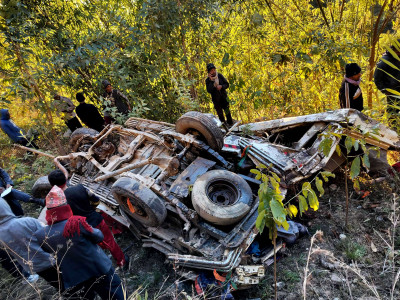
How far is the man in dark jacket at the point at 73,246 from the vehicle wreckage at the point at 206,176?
2.63ft

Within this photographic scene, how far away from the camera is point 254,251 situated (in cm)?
338

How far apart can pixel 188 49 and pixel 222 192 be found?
452 cm

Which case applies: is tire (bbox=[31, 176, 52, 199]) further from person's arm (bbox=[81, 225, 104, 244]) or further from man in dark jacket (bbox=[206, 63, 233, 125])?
man in dark jacket (bbox=[206, 63, 233, 125])

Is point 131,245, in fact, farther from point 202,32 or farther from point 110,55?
point 202,32

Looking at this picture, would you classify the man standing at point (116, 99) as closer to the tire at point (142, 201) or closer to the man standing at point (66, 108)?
the man standing at point (66, 108)

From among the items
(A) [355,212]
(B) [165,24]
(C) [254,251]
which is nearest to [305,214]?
(A) [355,212]

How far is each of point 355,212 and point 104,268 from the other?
11.4 feet

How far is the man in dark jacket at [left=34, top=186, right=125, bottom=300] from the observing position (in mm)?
2410

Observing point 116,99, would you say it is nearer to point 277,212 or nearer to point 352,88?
point 352,88

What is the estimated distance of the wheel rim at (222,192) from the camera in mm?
3516

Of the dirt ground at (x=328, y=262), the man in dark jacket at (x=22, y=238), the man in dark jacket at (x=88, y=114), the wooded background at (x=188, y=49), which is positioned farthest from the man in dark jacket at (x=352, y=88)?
the man in dark jacket at (x=88, y=114)

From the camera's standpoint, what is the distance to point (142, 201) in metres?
3.27

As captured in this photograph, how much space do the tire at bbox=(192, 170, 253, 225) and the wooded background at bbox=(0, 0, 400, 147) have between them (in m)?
2.68

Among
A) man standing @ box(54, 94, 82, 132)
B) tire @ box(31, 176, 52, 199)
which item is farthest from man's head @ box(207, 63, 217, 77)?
tire @ box(31, 176, 52, 199)
